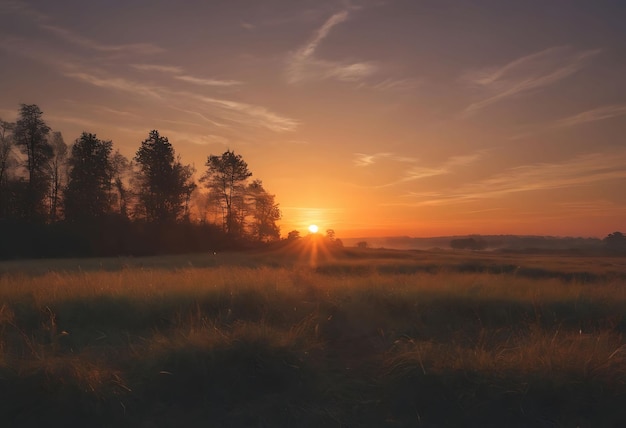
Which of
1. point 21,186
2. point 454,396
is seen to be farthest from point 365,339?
point 21,186

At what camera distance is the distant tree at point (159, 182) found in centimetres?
4666

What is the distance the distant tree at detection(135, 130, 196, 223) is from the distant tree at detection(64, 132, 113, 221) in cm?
333

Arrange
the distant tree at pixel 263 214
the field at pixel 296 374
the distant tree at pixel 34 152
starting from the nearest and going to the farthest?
the field at pixel 296 374, the distant tree at pixel 34 152, the distant tree at pixel 263 214

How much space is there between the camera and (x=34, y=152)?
39.6m

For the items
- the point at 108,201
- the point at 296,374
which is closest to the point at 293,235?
the point at 108,201

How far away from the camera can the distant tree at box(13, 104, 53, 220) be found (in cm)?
3856

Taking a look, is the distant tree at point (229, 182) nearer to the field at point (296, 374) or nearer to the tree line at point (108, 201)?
the tree line at point (108, 201)

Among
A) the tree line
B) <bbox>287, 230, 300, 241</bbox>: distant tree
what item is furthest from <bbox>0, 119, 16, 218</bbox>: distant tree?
<bbox>287, 230, 300, 241</bbox>: distant tree

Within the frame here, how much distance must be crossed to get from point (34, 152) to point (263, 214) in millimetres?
24614

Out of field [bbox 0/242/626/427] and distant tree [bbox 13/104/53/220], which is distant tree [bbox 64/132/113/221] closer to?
distant tree [bbox 13/104/53/220]

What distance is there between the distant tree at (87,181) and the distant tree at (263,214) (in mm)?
15110

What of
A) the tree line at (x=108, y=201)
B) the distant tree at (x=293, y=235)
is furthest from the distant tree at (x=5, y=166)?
the distant tree at (x=293, y=235)

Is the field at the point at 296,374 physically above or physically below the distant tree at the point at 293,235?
below

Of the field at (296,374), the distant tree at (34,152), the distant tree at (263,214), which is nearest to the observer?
the field at (296,374)
